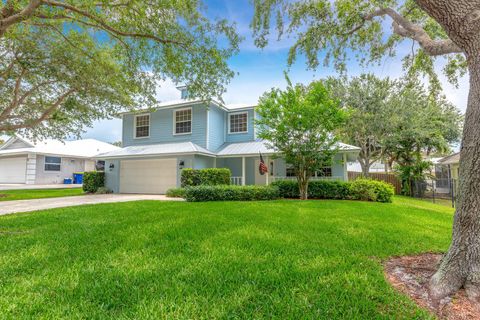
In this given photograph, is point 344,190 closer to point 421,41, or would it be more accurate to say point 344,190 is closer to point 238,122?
point 421,41

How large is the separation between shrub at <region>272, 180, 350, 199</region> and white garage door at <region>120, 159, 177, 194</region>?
7128 millimetres

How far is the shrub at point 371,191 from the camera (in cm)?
1051

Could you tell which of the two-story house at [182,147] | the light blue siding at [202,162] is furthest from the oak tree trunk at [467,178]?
the light blue siding at [202,162]

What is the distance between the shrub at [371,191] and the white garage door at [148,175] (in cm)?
1040

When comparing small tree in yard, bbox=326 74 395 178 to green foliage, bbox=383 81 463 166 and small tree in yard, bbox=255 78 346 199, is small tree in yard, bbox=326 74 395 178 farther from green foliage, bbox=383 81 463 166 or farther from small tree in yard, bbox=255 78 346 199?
small tree in yard, bbox=255 78 346 199

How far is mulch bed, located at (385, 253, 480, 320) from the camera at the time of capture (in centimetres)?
222

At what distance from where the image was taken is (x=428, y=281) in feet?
9.18

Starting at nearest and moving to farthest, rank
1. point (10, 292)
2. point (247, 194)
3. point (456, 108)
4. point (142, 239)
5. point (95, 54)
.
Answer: point (10, 292), point (142, 239), point (95, 54), point (247, 194), point (456, 108)


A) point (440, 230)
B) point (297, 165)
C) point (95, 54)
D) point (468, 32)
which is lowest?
point (440, 230)

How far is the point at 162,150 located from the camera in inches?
579

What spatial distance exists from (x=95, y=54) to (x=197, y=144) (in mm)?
7243

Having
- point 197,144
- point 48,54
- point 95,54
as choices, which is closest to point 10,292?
point 95,54

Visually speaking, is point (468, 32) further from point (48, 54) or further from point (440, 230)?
point (48, 54)

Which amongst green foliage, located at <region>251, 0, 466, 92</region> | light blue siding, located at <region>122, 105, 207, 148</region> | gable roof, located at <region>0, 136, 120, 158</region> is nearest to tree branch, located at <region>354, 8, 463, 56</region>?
green foliage, located at <region>251, 0, 466, 92</region>
